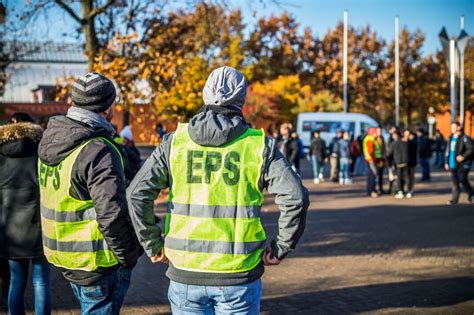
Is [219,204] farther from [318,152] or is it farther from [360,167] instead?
[360,167]

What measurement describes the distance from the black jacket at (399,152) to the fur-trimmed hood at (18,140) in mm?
13200

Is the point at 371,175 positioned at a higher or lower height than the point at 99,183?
lower

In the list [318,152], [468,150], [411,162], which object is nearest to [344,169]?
[318,152]

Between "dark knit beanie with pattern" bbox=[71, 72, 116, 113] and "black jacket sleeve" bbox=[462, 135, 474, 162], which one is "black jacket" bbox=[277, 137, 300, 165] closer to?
"black jacket sleeve" bbox=[462, 135, 474, 162]

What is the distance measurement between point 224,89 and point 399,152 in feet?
47.1

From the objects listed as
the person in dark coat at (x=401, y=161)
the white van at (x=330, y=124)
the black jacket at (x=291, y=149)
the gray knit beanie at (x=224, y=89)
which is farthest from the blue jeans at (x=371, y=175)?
the white van at (x=330, y=124)

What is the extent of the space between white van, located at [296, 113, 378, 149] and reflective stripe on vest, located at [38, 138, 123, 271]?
3508 cm

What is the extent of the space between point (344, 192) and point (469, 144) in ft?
16.0

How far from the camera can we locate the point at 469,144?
14.9m

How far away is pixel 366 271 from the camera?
825 centimetres

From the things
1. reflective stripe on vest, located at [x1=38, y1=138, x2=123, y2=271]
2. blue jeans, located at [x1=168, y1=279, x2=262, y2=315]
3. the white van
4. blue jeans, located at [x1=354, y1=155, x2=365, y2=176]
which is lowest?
blue jeans, located at [x1=354, y1=155, x2=365, y2=176]

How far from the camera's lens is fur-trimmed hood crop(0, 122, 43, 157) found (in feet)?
16.9

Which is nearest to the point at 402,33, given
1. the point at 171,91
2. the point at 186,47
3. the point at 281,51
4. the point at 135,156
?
the point at 281,51

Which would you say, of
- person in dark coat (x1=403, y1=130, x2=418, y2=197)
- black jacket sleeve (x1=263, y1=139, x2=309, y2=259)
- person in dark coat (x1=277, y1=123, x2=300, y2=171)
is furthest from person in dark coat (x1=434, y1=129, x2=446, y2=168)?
black jacket sleeve (x1=263, y1=139, x2=309, y2=259)
